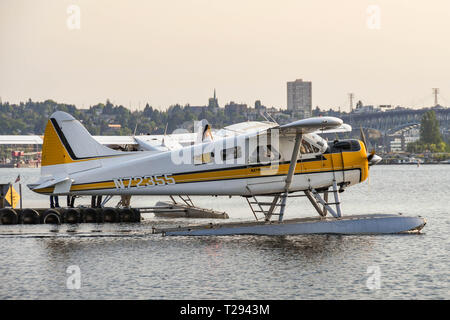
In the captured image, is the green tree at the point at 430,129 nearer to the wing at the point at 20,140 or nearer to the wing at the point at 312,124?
the wing at the point at 20,140

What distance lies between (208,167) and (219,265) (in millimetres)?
3320

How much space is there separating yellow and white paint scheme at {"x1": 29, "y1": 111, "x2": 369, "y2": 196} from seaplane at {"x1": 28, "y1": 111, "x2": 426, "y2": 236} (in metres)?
0.02

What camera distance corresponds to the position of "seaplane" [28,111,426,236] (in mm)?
19156

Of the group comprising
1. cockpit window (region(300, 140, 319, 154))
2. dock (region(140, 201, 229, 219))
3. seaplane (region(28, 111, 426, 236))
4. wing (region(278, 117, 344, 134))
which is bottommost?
dock (region(140, 201, 229, 219))

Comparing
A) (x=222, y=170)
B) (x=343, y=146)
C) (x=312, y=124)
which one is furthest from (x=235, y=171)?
(x=343, y=146)

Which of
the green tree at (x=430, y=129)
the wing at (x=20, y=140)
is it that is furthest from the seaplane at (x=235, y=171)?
the green tree at (x=430, y=129)

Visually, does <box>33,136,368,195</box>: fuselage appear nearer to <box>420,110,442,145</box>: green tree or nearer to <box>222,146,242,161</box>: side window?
<box>222,146,242,161</box>: side window

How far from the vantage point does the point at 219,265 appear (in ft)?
54.4

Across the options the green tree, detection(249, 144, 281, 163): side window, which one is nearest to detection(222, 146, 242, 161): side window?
detection(249, 144, 281, 163): side window

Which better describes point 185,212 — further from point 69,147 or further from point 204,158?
point 204,158

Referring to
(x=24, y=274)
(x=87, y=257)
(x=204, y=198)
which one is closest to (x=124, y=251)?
(x=87, y=257)

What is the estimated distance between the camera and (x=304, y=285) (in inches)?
576

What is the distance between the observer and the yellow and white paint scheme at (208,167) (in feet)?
62.8

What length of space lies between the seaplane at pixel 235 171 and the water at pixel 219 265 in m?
0.48
